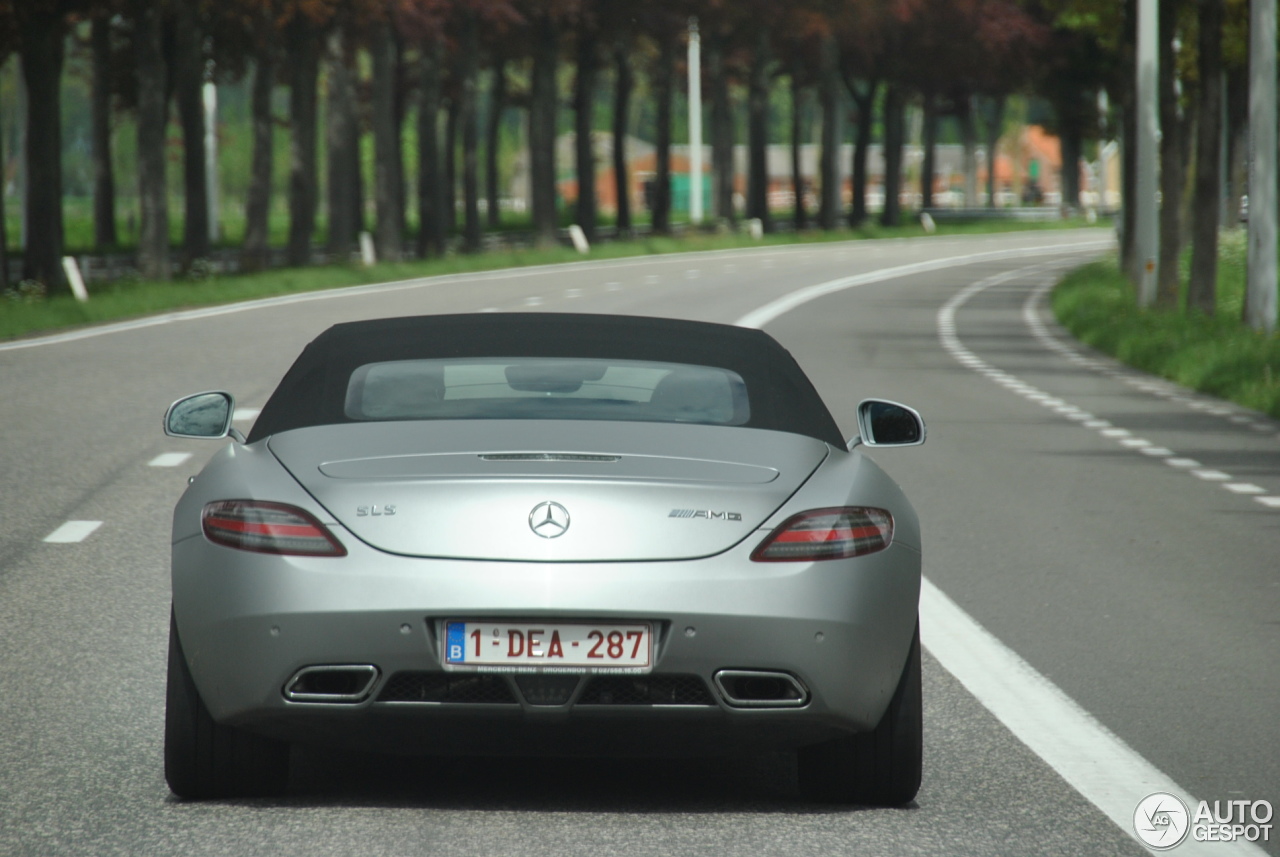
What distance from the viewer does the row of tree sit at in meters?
38.6

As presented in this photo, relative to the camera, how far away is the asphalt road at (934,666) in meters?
5.40

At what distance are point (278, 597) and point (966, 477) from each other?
8981mm

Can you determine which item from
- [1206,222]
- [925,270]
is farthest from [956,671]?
[925,270]

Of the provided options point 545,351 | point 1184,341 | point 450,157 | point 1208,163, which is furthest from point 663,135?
point 545,351

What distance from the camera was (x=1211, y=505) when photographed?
12.5m

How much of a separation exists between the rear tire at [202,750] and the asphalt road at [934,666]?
0.07 meters

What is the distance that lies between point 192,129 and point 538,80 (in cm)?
2038

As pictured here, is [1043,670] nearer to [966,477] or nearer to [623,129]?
[966,477]

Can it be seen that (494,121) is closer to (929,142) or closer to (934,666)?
(929,142)

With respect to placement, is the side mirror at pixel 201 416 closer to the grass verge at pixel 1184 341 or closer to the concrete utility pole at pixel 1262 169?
the grass verge at pixel 1184 341

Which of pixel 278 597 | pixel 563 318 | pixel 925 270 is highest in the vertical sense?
pixel 563 318

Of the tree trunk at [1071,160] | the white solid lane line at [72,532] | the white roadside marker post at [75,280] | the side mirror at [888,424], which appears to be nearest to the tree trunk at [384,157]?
the white roadside marker post at [75,280]

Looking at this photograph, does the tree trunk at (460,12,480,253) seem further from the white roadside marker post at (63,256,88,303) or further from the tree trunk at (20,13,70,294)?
the white roadside marker post at (63,256,88,303)

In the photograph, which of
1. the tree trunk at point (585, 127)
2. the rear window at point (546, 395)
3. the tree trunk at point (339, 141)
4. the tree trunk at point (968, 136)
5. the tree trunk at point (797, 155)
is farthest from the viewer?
the tree trunk at point (968, 136)
